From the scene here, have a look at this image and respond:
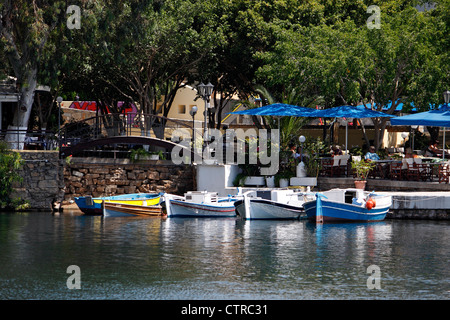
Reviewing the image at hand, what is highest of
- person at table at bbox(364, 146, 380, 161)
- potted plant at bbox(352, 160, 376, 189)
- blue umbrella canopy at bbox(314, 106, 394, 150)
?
blue umbrella canopy at bbox(314, 106, 394, 150)

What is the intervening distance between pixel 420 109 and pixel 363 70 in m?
3.16

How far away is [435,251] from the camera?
861 inches

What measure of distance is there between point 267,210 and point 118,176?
8064 mm

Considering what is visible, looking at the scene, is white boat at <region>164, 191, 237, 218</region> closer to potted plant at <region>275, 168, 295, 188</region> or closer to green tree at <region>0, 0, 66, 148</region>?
potted plant at <region>275, 168, 295, 188</region>

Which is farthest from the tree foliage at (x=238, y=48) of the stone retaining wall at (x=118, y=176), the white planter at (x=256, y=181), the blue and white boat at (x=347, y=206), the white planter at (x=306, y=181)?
the blue and white boat at (x=347, y=206)

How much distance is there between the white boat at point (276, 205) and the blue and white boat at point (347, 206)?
68 cm

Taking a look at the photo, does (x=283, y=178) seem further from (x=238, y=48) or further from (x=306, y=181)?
(x=238, y=48)

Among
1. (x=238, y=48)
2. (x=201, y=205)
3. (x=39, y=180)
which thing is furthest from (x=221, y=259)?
(x=238, y=48)

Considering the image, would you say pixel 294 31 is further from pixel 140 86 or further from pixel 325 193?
pixel 325 193

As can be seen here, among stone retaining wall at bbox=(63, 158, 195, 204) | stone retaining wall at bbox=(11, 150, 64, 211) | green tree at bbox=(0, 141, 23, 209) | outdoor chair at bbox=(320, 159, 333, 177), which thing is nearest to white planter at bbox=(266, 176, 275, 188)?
outdoor chair at bbox=(320, 159, 333, 177)

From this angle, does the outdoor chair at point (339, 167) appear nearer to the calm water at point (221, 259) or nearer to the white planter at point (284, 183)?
the white planter at point (284, 183)

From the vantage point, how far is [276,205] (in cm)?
2888

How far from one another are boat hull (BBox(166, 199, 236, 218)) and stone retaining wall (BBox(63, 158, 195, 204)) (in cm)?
339

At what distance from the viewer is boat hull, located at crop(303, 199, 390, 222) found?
91.8ft
